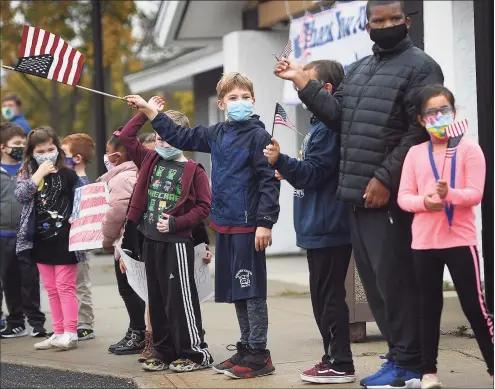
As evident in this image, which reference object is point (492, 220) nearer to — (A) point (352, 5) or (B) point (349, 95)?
(B) point (349, 95)

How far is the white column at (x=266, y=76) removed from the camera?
15391mm

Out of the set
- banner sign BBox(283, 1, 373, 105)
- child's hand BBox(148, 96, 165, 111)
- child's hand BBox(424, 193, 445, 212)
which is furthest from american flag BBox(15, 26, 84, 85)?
banner sign BBox(283, 1, 373, 105)

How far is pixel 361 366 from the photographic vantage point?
267 inches

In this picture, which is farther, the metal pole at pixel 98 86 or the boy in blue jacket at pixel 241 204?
the metal pole at pixel 98 86

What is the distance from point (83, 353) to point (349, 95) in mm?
3362

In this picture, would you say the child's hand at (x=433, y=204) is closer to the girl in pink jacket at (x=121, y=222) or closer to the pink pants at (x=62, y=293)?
the girl in pink jacket at (x=121, y=222)

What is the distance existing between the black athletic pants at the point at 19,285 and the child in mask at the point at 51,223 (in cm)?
85

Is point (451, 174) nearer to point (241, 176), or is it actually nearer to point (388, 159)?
point (388, 159)

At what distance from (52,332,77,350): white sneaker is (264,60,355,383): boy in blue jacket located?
8.61 ft

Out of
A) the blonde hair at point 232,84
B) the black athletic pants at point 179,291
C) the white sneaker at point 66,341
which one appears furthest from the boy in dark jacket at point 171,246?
the white sneaker at point 66,341

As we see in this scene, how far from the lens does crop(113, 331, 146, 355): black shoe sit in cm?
800

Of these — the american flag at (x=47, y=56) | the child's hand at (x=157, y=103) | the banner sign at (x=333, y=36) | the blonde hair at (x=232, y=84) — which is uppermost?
the banner sign at (x=333, y=36)

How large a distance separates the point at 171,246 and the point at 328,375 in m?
1.40

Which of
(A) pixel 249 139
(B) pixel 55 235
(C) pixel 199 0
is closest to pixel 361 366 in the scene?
(A) pixel 249 139
